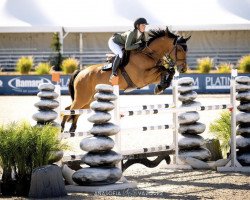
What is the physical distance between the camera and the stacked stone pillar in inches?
305

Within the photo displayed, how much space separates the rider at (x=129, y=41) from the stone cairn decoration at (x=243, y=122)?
2145 mm

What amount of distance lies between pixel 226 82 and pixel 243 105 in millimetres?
17164

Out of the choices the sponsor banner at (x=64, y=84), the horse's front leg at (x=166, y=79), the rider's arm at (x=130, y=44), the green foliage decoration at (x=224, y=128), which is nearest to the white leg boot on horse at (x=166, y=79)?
the horse's front leg at (x=166, y=79)

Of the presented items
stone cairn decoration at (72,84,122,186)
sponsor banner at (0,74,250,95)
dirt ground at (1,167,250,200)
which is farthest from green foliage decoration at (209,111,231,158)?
sponsor banner at (0,74,250,95)

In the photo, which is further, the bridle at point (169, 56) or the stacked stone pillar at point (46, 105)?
the bridle at point (169, 56)

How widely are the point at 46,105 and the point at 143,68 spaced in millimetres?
3776

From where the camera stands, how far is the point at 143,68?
11344mm

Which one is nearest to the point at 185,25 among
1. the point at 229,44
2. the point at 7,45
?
the point at 229,44

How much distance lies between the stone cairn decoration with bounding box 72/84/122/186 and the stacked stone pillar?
45 cm

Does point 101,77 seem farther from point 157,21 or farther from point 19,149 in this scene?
point 157,21

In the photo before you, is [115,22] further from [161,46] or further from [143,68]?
[143,68]

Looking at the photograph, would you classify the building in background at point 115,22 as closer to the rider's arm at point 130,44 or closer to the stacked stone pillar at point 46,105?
the rider's arm at point 130,44

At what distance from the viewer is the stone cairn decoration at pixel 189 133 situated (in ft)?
31.2

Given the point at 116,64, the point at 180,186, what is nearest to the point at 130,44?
the point at 116,64
